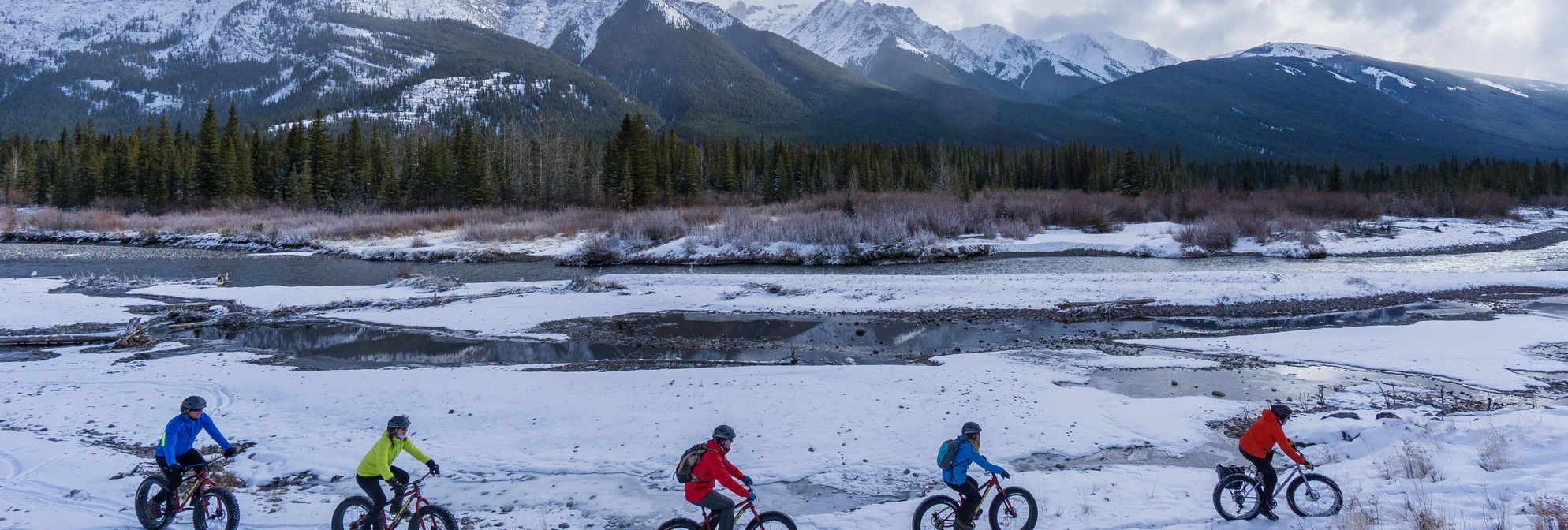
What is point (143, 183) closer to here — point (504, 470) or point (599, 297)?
point (599, 297)

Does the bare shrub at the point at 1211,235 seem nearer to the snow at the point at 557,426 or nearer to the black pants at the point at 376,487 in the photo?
the snow at the point at 557,426

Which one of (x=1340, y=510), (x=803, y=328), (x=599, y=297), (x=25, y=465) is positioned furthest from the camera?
(x=599, y=297)

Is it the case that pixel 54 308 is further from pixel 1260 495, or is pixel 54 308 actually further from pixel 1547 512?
pixel 1547 512

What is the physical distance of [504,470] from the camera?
857cm

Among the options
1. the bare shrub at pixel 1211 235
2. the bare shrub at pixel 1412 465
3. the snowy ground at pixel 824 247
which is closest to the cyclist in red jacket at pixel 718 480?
the bare shrub at pixel 1412 465

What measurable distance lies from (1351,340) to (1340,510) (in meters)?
12.0

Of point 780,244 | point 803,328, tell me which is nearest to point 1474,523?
point 803,328

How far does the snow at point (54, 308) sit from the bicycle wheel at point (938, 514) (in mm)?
22620

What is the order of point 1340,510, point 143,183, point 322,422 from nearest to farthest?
point 1340,510 < point 322,422 < point 143,183

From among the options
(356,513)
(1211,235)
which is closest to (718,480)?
(356,513)

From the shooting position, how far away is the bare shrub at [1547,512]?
559 cm

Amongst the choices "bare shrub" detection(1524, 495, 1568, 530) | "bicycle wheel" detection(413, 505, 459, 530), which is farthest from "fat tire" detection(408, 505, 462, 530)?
"bare shrub" detection(1524, 495, 1568, 530)

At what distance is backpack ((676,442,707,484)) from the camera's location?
5.64 m

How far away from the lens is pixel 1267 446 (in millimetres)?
6789
